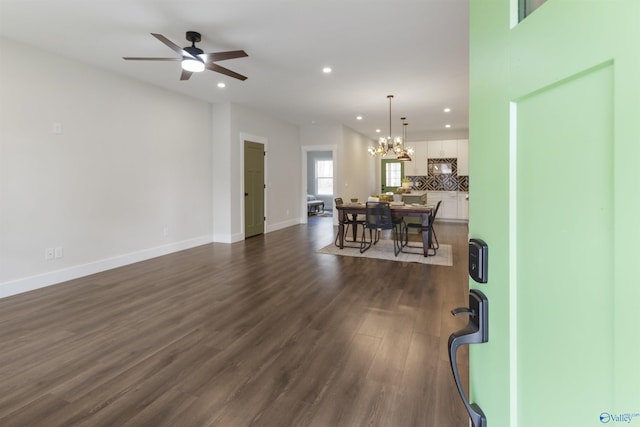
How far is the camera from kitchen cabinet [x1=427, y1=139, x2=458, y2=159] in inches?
378

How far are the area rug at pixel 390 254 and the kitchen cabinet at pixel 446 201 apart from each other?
3884mm

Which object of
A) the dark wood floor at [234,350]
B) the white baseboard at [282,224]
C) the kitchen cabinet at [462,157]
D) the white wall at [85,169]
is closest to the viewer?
the dark wood floor at [234,350]

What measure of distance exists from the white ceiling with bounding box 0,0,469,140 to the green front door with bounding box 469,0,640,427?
2842 millimetres

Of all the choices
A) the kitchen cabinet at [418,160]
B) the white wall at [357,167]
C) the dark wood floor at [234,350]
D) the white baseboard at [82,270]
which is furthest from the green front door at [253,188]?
the kitchen cabinet at [418,160]

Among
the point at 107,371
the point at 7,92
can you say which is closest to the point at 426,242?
the point at 107,371

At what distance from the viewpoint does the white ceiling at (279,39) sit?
2979 mm

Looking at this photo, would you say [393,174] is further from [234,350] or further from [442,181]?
[234,350]

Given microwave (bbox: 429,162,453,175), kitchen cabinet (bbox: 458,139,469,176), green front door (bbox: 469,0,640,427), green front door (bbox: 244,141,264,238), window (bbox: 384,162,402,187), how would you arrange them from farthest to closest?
1. window (bbox: 384,162,402,187)
2. microwave (bbox: 429,162,453,175)
3. kitchen cabinet (bbox: 458,139,469,176)
4. green front door (bbox: 244,141,264,238)
5. green front door (bbox: 469,0,640,427)

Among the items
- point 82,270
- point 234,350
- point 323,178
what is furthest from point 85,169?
point 323,178

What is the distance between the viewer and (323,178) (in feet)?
44.0

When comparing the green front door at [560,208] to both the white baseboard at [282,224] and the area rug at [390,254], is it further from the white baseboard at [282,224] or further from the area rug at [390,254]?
the white baseboard at [282,224]

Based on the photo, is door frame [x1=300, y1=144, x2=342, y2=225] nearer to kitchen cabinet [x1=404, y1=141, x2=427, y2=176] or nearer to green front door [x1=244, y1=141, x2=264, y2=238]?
green front door [x1=244, y1=141, x2=264, y2=238]

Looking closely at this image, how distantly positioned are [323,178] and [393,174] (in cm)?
294

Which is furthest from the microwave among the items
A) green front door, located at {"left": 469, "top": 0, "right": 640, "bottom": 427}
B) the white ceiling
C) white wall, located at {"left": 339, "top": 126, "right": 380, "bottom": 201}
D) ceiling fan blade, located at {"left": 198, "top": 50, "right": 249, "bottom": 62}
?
green front door, located at {"left": 469, "top": 0, "right": 640, "bottom": 427}
